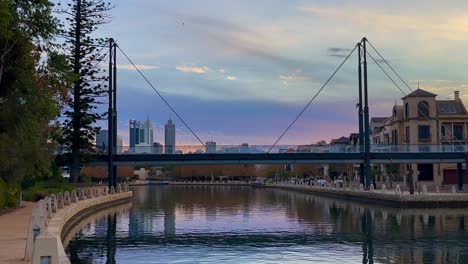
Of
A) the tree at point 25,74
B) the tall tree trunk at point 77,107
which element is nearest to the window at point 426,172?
the tall tree trunk at point 77,107

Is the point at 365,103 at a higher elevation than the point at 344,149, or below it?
higher

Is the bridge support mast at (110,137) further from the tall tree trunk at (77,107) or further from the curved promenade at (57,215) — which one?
the tall tree trunk at (77,107)

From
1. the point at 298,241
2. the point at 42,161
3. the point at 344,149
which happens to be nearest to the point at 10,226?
the point at 298,241

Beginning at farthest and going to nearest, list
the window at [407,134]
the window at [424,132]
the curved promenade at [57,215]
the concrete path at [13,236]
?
the window at [407,134]
the window at [424,132]
the concrete path at [13,236]
the curved promenade at [57,215]

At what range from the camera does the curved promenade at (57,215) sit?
11.2m

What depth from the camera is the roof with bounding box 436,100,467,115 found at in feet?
269

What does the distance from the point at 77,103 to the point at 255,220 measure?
1033 inches

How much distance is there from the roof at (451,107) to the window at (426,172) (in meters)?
7.85

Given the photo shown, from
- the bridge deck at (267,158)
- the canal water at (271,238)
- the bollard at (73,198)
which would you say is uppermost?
the bridge deck at (267,158)

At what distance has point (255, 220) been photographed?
126 feet

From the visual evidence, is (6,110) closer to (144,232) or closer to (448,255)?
(144,232)

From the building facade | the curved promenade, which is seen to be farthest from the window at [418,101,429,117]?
the curved promenade

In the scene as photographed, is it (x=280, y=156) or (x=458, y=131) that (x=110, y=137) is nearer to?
(x=280, y=156)

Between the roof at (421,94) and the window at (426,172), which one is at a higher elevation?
the roof at (421,94)
